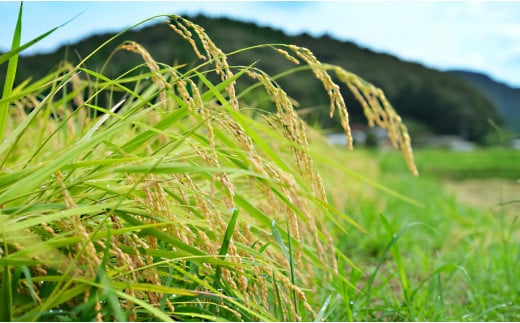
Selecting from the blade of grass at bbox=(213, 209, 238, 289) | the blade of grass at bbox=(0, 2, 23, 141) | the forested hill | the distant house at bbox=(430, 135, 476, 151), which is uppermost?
the blade of grass at bbox=(0, 2, 23, 141)

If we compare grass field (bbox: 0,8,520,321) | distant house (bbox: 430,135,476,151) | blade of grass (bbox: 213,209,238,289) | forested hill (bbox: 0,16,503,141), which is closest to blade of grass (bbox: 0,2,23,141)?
grass field (bbox: 0,8,520,321)

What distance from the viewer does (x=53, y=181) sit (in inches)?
51.6

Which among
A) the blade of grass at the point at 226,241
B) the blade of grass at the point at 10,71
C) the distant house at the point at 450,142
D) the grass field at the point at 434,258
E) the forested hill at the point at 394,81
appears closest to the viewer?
the blade of grass at the point at 226,241

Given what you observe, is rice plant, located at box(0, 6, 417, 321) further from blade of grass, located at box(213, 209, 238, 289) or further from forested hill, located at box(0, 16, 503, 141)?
forested hill, located at box(0, 16, 503, 141)

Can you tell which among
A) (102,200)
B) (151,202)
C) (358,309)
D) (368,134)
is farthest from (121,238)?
(368,134)

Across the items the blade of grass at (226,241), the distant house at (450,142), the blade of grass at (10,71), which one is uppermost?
the blade of grass at (10,71)

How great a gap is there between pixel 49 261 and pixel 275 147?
1.70 meters

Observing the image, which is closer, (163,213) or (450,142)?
(163,213)

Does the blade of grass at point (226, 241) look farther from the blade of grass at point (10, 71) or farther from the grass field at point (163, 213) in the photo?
the blade of grass at point (10, 71)

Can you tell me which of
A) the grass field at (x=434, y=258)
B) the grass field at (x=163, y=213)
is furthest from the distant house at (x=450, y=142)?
the grass field at (x=163, y=213)

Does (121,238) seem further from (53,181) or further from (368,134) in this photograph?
(368,134)

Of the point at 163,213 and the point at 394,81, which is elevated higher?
the point at 163,213

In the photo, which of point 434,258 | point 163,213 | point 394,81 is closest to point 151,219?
point 163,213

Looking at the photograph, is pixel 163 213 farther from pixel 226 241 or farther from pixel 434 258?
pixel 434 258
